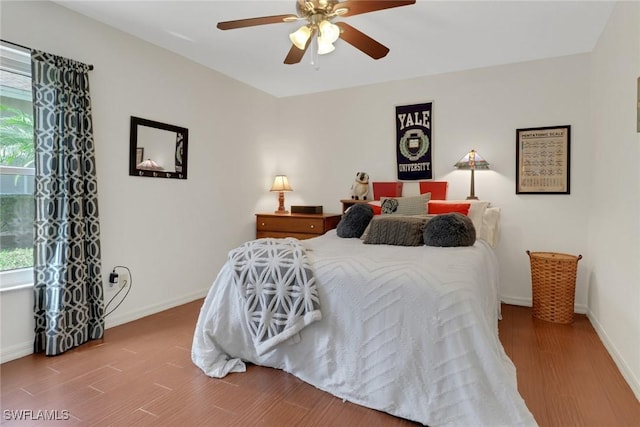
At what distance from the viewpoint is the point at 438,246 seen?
8.50 ft

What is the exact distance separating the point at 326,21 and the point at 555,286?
2760 mm

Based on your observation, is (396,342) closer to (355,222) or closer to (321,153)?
(355,222)

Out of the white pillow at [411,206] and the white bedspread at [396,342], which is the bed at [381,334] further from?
the white pillow at [411,206]

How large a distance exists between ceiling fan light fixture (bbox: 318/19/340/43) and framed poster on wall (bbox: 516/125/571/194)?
7.57ft

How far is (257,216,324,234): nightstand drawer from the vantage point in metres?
3.94

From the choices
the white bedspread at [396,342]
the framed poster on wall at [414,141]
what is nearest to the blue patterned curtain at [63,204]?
the white bedspread at [396,342]

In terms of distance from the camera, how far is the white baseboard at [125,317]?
7.46ft

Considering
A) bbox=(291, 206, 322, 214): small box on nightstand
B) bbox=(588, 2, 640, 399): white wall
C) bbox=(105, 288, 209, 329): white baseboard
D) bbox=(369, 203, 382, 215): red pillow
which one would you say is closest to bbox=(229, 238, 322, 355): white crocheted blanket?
bbox=(105, 288, 209, 329): white baseboard

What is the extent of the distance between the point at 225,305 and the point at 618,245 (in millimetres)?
2568

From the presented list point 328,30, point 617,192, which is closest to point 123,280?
point 328,30

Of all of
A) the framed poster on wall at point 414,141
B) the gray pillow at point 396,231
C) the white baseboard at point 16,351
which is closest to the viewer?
the white baseboard at point 16,351

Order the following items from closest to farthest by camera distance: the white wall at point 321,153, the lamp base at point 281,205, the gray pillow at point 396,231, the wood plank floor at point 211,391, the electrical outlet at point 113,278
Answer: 1. the wood plank floor at point 211,391
2. the white wall at point 321,153
3. the gray pillow at point 396,231
4. the electrical outlet at point 113,278
5. the lamp base at point 281,205

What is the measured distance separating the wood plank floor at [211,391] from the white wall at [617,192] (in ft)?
0.79

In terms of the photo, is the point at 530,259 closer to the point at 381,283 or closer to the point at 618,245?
the point at 618,245
